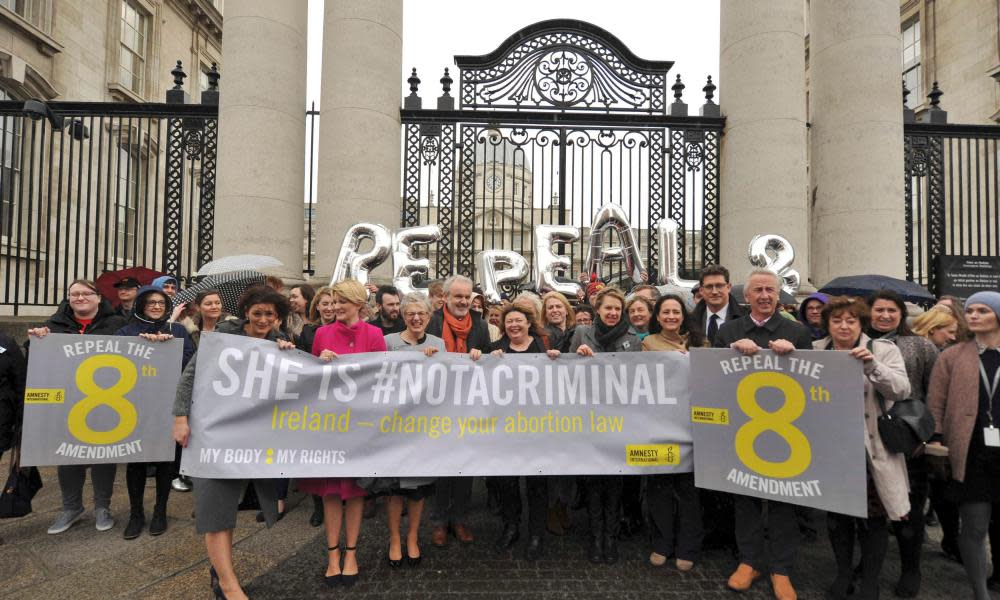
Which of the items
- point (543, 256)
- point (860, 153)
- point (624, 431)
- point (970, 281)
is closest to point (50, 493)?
point (624, 431)

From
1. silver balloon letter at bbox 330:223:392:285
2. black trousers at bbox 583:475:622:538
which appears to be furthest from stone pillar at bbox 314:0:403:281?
black trousers at bbox 583:475:622:538

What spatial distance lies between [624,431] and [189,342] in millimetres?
3797

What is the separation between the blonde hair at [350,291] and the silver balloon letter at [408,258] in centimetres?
357

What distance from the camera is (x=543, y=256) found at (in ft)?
25.3

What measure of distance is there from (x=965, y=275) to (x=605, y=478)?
919 centimetres

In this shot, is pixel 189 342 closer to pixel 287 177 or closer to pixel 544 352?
pixel 544 352

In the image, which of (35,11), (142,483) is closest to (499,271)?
(142,483)

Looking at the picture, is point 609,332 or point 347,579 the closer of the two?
point 347,579

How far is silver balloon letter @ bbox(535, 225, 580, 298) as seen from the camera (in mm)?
7605

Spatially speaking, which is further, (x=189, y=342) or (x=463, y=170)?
(x=463, y=170)

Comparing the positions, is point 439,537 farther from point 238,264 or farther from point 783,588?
point 238,264

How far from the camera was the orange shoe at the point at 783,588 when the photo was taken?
3.43 metres

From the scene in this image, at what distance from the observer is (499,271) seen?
25.5 ft

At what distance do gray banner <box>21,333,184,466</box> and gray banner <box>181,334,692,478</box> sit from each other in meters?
1.18
